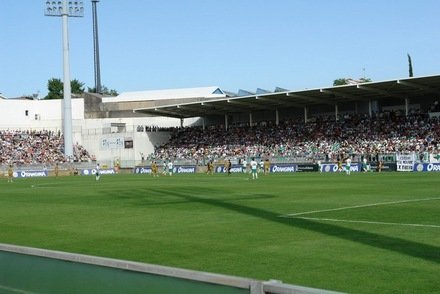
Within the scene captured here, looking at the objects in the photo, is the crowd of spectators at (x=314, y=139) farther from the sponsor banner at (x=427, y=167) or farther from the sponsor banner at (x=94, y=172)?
the sponsor banner at (x=94, y=172)

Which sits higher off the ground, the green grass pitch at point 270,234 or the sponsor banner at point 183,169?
the sponsor banner at point 183,169

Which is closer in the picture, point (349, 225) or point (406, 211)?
point (349, 225)

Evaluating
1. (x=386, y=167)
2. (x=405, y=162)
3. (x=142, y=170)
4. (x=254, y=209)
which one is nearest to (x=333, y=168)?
(x=386, y=167)

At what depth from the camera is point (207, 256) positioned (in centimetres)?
1281

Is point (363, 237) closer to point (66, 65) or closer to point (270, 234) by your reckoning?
point (270, 234)

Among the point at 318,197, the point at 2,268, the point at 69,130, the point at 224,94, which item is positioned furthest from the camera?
the point at 224,94

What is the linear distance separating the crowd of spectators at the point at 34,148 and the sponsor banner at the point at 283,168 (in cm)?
2740

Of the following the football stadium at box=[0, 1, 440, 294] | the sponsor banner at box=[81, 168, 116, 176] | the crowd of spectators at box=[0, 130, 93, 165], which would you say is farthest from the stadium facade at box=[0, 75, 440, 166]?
the sponsor banner at box=[81, 168, 116, 176]

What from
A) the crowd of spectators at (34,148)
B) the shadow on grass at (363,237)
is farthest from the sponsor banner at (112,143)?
the shadow on grass at (363,237)

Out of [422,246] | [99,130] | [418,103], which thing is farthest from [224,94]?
[422,246]

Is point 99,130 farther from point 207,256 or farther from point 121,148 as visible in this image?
point 207,256

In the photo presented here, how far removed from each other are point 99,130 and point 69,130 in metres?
9.60

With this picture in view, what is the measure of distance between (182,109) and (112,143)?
36.6ft

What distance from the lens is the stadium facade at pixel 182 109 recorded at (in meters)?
71.2
